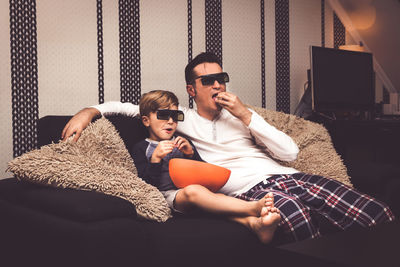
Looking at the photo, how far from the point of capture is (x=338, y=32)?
3.82 metres

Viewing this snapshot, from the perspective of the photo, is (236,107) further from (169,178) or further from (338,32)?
(338,32)

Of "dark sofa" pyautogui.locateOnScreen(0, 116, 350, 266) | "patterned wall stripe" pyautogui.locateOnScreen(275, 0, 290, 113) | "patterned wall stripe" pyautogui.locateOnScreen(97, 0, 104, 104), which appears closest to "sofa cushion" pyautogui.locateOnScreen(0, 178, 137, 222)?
"dark sofa" pyautogui.locateOnScreen(0, 116, 350, 266)

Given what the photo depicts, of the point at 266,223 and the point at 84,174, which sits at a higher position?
the point at 84,174

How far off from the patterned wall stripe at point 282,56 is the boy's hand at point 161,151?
1.94 metres

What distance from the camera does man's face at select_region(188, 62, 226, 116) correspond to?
6.74ft

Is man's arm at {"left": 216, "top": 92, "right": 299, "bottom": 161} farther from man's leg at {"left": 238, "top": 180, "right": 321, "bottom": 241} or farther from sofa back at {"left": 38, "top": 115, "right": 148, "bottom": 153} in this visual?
sofa back at {"left": 38, "top": 115, "right": 148, "bottom": 153}

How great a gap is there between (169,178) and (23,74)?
111cm

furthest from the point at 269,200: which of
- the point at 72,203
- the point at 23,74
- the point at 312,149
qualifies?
the point at 23,74

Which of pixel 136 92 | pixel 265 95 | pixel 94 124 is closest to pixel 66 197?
pixel 94 124

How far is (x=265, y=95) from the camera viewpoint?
11.1ft

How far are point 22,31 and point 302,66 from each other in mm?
2418

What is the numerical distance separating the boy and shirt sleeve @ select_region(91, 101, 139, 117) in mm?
149

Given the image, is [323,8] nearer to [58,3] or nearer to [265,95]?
[265,95]

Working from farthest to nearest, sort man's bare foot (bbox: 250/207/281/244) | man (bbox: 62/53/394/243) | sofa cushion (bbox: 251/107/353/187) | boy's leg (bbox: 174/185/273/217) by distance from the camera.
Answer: sofa cushion (bbox: 251/107/353/187), man (bbox: 62/53/394/243), boy's leg (bbox: 174/185/273/217), man's bare foot (bbox: 250/207/281/244)
